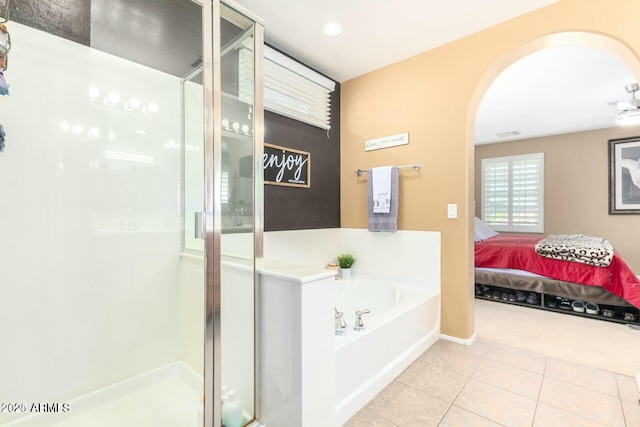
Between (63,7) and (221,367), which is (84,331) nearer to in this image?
(221,367)

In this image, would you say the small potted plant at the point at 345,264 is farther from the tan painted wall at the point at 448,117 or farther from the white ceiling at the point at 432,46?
the white ceiling at the point at 432,46

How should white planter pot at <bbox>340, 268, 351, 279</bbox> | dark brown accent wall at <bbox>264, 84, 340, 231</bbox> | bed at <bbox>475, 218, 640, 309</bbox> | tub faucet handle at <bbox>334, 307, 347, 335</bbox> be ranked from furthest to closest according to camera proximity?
white planter pot at <bbox>340, 268, 351, 279</bbox>
bed at <bbox>475, 218, 640, 309</bbox>
dark brown accent wall at <bbox>264, 84, 340, 231</bbox>
tub faucet handle at <bbox>334, 307, 347, 335</bbox>

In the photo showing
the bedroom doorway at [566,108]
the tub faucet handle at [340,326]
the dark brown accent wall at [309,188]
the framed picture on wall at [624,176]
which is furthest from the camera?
the framed picture on wall at [624,176]

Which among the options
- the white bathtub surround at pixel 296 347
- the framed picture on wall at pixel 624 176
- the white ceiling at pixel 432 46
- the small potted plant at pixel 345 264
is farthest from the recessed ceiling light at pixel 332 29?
the framed picture on wall at pixel 624 176

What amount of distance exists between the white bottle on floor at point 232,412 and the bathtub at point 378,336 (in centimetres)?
50

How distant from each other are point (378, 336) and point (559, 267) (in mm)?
2584

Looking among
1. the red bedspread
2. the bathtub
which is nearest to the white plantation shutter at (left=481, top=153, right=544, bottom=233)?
the red bedspread

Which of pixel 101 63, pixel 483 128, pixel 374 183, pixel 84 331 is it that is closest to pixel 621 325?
pixel 374 183

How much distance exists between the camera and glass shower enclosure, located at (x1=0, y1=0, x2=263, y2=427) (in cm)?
143

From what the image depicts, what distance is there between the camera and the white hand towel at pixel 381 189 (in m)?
2.78

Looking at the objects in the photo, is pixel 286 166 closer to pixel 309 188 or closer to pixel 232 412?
pixel 309 188

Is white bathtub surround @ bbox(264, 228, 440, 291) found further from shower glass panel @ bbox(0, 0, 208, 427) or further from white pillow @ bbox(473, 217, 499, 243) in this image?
white pillow @ bbox(473, 217, 499, 243)

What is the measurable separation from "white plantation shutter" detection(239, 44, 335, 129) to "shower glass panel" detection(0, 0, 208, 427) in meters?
0.73

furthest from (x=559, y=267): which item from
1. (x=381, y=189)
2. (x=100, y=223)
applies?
(x=100, y=223)
